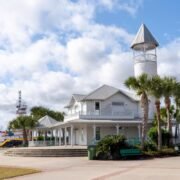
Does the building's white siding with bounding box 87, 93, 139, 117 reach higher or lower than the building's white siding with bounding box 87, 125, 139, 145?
higher

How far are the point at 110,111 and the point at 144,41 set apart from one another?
414 inches

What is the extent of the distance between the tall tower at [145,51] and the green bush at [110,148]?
19.7 meters

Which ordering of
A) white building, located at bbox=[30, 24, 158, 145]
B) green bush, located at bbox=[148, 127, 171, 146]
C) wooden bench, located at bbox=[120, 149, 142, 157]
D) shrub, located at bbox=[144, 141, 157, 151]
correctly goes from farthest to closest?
white building, located at bbox=[30, 24, 158, 145], green bush, located at bbox=[148, 127, 171, 146], shrub, located at bbox=[144, 141, 157, 151], wooden bench, located at bbox=[120, 149, 142, 157]

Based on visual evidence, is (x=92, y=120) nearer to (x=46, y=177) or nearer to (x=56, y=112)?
(x=46, y=177)

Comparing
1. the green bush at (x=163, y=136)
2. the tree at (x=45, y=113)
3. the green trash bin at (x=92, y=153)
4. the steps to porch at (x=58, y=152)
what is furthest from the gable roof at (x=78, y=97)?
the tree at (x=45, y=113)

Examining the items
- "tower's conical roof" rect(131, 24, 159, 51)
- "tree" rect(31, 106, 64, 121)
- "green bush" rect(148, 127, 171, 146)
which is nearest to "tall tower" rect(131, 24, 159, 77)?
"tower's conical roof" rect(131, 24, 159, 51)

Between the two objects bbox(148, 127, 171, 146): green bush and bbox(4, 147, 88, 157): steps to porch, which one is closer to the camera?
bbox(4, 147, 88, 157): steps to porch

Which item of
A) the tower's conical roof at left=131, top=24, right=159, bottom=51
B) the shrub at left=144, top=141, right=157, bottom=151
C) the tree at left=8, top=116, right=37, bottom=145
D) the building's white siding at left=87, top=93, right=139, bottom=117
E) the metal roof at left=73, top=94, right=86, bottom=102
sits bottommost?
the shrub at left=144, top=141, right=157, bottom=151

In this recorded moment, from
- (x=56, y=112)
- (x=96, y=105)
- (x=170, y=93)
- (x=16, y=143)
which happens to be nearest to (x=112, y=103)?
(x=96, y=105)

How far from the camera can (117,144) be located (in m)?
31.4

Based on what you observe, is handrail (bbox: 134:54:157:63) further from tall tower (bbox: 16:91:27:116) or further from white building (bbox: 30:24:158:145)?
tall tower (bbox: 16:91:27:116)

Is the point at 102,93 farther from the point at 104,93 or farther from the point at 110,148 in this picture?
the point at 110,148

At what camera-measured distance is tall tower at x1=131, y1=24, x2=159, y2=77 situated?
1975 inches

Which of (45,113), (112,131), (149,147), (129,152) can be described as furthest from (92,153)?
(45,113)
